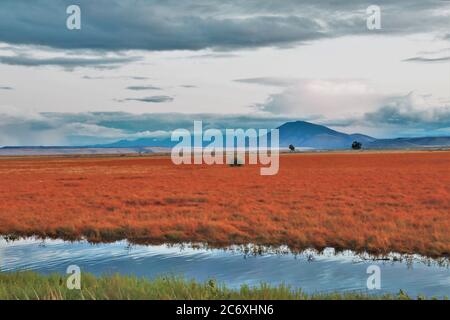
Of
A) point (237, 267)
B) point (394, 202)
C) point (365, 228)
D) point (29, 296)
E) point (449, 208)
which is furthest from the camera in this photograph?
point (394, 202)

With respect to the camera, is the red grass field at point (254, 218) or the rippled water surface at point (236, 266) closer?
the rippled water surface at point (236, 266)

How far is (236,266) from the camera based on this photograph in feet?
54.9

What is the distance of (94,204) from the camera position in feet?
115

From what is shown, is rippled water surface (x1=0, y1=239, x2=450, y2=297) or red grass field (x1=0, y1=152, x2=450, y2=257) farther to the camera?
red grass field (x1=0, y1=152, x2=450, y2=257)

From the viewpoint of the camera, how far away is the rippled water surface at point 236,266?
46.7 ft

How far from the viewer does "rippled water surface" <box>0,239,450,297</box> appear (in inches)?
560

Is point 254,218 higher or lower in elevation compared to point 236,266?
higher

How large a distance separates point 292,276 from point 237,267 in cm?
209

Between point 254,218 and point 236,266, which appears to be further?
point 254,218

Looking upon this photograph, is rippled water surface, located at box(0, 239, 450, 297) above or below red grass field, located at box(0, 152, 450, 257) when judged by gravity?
below

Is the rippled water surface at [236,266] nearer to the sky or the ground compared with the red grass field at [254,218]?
nearer to the ground
